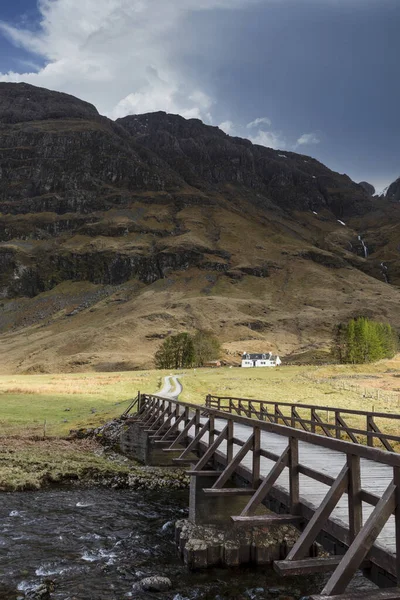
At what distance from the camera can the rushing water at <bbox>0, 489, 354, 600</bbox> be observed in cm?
1056

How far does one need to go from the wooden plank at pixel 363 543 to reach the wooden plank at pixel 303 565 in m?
1.03

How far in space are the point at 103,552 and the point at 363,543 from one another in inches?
401

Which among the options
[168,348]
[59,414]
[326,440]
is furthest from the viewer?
[168,348]

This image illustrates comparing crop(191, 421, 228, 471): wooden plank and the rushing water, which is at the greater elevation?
crop(191, 421, 228, 471): wooden plank

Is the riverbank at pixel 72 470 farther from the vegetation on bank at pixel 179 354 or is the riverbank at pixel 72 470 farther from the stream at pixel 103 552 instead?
the vegetation on bank at pixel 179 354

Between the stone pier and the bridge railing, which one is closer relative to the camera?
the stone pier

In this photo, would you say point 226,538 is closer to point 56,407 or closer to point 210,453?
point 210,453

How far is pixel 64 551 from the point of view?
13.3m

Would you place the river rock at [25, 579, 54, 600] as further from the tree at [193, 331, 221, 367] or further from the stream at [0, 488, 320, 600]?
the tree at [193, 331, 221, 367]

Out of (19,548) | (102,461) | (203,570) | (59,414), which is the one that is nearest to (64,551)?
(19,548)

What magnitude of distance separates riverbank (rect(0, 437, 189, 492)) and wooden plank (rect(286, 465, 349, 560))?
16.1 metres

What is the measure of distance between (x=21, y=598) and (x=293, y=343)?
596ft

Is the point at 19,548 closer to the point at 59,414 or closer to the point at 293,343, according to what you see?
the point at 59,414

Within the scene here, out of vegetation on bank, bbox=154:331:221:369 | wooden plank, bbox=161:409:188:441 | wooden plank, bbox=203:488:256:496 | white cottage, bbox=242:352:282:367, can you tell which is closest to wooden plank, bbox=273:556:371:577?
wooden plank, bbox=203:488:256:496
